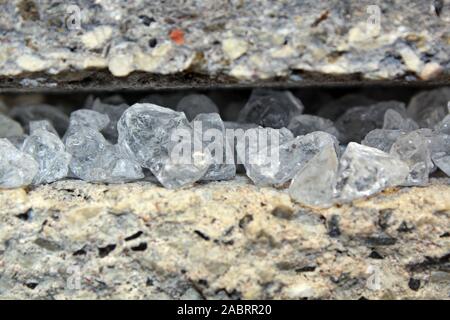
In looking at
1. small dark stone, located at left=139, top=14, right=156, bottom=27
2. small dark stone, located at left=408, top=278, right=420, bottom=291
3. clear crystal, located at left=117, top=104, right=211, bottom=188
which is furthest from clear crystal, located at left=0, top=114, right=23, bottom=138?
small dark stone, located at left=408, top=278, right=420, bottom=291

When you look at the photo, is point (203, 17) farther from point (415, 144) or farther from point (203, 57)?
point (415, 144)

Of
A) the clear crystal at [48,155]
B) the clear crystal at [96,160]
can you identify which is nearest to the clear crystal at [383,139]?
the clear crystal at [96,160]

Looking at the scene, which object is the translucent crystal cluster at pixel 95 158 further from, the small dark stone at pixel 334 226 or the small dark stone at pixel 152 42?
the small dark stone at pixel 334 226

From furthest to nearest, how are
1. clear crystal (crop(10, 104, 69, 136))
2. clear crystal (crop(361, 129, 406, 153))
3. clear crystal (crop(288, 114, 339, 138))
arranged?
1. clear crystal (crop(10, 104, 69, 136))
2. clear crystal (crop(288, 114, 339, 138))
3. clear crystal (crop(361, 129, 406, 153))

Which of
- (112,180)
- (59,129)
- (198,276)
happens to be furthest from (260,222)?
(59,129)

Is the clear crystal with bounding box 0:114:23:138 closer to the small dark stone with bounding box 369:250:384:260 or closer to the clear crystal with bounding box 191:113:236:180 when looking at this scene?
the clear crystal with bounding box 191:113:236:180
